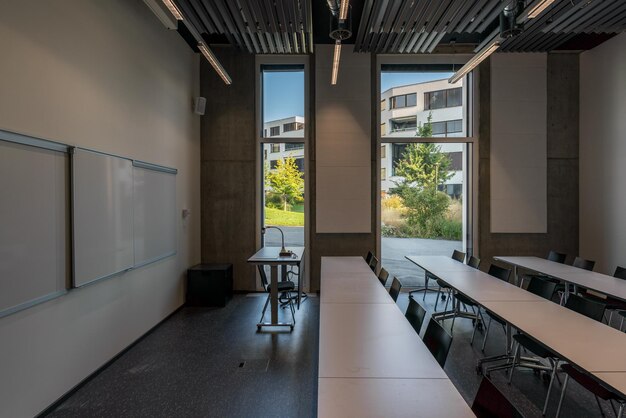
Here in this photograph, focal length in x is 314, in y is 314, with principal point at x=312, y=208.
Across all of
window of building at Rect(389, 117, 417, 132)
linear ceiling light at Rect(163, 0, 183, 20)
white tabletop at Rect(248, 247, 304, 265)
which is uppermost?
linear ceiling light at Rect(163, 0, 183, 20)

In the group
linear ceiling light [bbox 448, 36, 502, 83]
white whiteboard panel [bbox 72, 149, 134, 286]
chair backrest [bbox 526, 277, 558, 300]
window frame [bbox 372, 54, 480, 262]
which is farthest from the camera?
window frame [bbox 372, 54, 480, 262]

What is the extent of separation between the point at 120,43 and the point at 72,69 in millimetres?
934

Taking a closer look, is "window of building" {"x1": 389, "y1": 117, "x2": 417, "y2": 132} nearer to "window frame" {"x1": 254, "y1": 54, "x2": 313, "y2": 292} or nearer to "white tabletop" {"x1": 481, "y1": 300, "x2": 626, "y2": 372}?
"window frame" {"x1": 254, "y1": 54, "x2": 313, "y2": 292}

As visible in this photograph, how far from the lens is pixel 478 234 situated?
6.06 meters

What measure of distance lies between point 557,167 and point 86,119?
752 centimetres

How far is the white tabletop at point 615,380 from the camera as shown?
1530 millimetres

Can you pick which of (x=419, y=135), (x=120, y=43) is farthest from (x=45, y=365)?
(x=419, y=135)

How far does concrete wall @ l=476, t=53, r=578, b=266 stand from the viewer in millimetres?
6023

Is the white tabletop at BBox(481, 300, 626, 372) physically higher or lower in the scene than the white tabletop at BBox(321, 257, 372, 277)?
lower

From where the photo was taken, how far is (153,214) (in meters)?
4.26

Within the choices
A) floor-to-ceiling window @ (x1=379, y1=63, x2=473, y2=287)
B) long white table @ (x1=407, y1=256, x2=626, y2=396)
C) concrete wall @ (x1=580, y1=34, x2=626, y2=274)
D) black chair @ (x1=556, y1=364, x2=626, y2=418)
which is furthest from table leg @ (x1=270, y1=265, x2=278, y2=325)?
concrete wall @ (x1=580, y1=34, x2=626, y2=274)

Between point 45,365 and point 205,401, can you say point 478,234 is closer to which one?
point 205,401

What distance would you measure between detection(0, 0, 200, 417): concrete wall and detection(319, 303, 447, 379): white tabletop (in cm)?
227

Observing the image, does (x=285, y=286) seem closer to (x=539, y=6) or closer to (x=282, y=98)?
(x=282, y=98)
